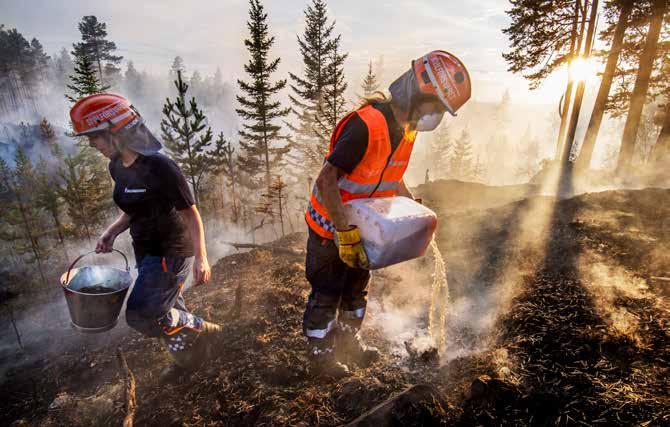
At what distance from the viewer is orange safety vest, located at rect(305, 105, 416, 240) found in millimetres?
2408

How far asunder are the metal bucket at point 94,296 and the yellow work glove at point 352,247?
2.20 meters

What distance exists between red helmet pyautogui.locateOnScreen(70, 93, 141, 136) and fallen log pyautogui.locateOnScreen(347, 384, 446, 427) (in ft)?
10.0

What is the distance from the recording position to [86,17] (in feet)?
129

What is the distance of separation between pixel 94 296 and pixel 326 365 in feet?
7.35

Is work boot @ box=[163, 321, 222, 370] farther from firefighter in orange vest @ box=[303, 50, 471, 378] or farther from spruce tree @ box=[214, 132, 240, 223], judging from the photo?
spruce tree @ box=[214, 132, 240, 223]

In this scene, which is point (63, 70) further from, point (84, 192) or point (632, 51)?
point (632, 51)

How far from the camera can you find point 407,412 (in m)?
2.30

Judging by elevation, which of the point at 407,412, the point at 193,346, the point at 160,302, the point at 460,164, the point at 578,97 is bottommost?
the point at 460,164

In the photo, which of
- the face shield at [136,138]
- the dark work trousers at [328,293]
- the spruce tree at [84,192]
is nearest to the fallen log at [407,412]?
the dark work trousers at [328,293]

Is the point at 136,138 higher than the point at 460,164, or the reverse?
the point at 136,138

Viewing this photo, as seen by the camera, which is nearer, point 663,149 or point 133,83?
point 663,149

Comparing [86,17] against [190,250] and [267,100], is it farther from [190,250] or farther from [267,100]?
[190,250]

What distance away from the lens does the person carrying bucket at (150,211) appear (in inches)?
109

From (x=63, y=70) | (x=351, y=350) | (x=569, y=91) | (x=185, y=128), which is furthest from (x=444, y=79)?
(x=63, y=70)
